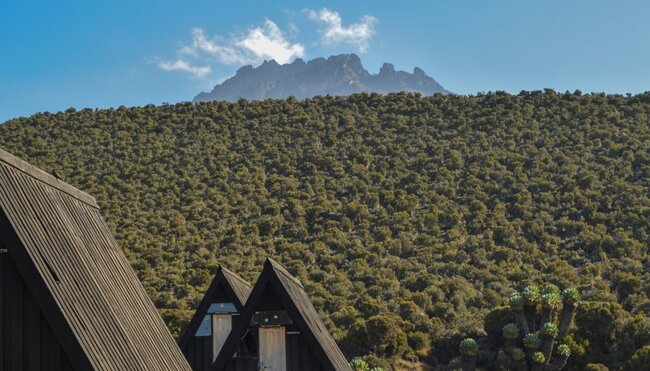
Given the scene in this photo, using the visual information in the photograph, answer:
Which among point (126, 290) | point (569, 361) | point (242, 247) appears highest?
point (126, 290)

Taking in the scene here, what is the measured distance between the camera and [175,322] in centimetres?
3447

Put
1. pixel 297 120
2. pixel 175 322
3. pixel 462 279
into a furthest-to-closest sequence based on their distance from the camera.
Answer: pixel 297 120 → pixel 462 279 → pixel 175 322

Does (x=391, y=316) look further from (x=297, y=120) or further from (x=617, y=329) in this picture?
(x=297, y=120)

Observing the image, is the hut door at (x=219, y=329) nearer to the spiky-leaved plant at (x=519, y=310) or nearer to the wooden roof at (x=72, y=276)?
the wooden roof at (x=72, y=276)

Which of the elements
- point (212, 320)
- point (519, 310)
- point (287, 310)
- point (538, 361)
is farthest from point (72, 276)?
point (519, 310)

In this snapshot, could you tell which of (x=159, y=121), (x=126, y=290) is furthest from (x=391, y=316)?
(x=159, y=121)

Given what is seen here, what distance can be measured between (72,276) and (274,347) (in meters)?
5.06

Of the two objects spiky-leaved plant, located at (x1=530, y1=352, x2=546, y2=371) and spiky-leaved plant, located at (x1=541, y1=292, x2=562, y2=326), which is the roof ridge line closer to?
spiky-leaved plant, located at (x1=530, y1=352, x2=546, y2=371)

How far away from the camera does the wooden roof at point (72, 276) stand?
7.45m

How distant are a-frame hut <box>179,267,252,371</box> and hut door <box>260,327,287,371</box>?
317cm

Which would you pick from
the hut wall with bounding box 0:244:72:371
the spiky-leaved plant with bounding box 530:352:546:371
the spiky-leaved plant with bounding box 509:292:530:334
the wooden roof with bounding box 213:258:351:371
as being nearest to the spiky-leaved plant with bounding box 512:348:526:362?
the spiky-leaved plant with bounding box 530:352:546:371

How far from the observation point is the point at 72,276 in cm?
793

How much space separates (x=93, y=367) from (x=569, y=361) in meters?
31.0

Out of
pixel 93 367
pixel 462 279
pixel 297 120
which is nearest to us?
pixel 93 367
